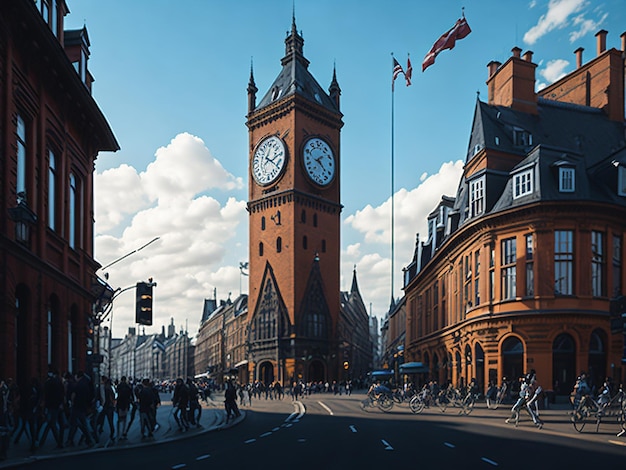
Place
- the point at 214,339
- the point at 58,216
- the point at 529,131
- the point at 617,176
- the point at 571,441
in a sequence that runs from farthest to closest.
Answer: the point at 214,339 → the point at 529,131 → the point at 617,176 → the point at 58,216 → the point at 571,441

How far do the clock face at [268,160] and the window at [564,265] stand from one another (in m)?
50.0

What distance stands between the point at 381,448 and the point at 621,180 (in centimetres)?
2987

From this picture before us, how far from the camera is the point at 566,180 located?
40969mm

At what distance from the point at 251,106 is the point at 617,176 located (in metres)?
60.7

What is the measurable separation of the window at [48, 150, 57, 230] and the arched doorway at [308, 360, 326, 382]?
6089 centimetres

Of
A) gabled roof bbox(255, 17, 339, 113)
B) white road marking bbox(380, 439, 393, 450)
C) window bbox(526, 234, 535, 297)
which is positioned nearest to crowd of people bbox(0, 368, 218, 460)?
white road marking bbox(380, 439, 393, 450)

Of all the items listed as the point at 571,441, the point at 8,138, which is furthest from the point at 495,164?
the point at 8,138

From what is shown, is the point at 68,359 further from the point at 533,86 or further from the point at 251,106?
the point at 251,106

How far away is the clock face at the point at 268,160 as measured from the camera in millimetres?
87188

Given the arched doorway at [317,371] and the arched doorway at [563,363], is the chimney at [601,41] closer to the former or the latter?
the arched doorway at [563,363]

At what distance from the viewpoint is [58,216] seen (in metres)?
27.8

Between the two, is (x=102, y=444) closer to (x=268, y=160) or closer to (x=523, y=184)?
(x=523, y=184)

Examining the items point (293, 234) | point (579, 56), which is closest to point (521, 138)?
point (579, 56)

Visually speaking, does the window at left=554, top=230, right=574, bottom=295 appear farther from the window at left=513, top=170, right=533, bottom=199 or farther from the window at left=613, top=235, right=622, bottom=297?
the window at left=513, top=170, right=533, bottom=199
